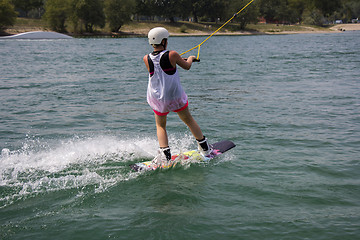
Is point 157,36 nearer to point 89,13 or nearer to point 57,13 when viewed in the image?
point 57,13

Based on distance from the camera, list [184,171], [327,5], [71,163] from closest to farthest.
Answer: [184,171] < [71,163] < [327,5]

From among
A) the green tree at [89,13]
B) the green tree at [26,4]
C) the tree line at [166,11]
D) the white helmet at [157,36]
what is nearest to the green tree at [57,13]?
the tree line at [166,11]

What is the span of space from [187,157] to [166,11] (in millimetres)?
113417

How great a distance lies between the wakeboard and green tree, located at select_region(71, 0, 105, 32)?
290 ft

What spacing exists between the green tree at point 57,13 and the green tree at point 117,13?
964 centimetres

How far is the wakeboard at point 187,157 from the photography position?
270 inches

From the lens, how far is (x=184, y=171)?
273 inches

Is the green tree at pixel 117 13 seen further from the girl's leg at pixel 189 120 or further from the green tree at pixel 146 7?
the girl's leg at pixel 189 120

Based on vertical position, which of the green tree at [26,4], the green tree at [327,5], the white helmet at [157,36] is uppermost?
the green tree at [327,5]

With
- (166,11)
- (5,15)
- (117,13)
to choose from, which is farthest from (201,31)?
(5,15)

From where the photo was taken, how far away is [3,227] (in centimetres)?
490

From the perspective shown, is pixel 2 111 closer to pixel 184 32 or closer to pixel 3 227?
pixel 3 227

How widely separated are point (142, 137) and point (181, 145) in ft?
3.62

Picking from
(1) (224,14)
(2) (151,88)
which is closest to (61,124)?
(2) (151,88)
